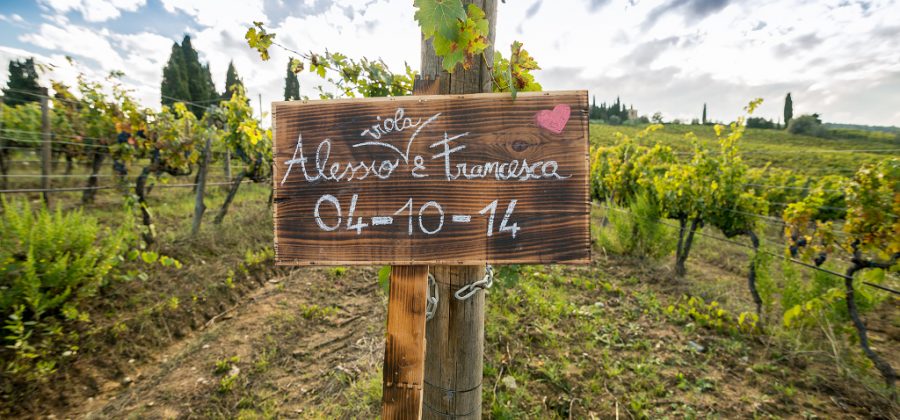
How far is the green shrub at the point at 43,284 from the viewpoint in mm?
2590

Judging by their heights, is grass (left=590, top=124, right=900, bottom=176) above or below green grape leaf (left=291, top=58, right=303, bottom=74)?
above

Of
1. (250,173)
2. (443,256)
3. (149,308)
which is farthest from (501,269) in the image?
(250,173)

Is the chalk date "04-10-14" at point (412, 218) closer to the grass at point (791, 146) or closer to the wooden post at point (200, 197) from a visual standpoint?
the wooden post at point (200, 197)

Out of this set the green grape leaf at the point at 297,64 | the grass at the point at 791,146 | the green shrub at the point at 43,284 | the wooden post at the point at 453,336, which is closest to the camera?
the wooden post at the point at 453,336

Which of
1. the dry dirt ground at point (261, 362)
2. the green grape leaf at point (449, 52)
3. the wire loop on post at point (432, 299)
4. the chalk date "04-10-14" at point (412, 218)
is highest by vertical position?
the green grape leaf at point (449, 52)

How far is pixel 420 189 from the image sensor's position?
115 cm

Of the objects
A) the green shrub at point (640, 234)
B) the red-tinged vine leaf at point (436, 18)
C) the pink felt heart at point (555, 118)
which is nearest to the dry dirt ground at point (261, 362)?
the pink felt heart at point (555, 118)

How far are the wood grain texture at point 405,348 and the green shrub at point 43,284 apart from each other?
3022mm

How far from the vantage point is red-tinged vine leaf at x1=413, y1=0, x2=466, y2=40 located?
1.08 metres

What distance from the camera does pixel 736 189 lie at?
4648 millimetres

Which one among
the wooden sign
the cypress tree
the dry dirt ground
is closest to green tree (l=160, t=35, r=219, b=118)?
the cypress tree

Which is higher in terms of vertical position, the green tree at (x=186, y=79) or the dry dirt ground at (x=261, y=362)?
the green tree at (x=186, y=79)

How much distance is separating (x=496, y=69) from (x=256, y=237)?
5.58 m

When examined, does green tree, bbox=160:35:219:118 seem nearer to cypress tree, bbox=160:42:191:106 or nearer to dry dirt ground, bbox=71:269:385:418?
cypress tree, bbox=160:42:191:106
